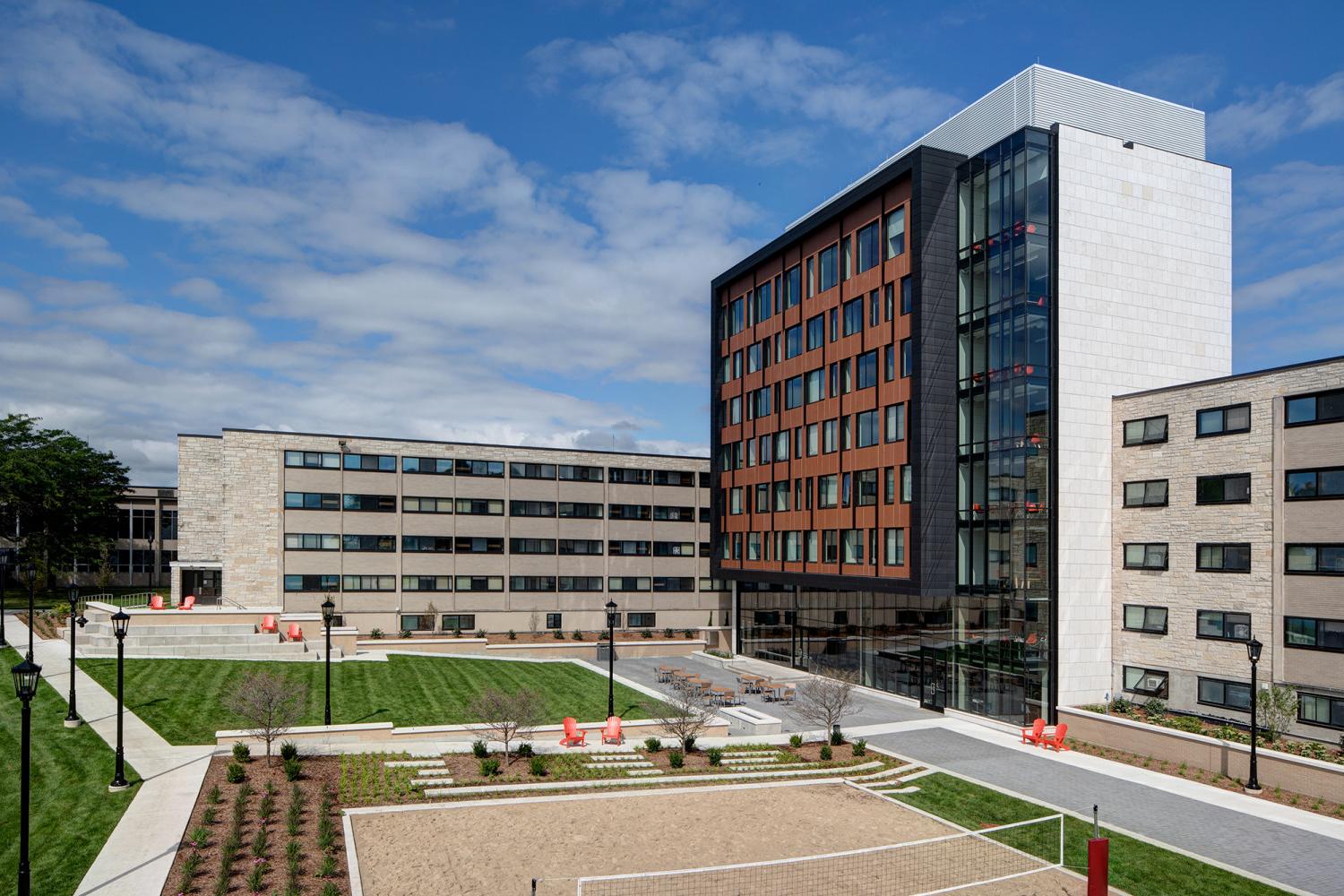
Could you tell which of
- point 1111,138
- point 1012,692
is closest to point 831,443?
point 1012,692

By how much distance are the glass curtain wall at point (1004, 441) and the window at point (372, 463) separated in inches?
1369

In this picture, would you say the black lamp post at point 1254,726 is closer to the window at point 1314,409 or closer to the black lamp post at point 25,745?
the window at point 1314,409

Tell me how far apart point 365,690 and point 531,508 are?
23397 mm

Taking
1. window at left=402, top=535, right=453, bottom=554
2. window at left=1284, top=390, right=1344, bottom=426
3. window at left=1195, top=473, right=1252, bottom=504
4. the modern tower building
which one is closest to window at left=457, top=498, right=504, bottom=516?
window at left=402, top=535, right=453, bottom=554

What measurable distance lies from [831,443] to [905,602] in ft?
28.5

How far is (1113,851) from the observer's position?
Answer: 2175 centimetres

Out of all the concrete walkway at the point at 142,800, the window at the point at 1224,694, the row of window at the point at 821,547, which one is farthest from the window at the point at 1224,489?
the concrete walkway at the point at 142,800

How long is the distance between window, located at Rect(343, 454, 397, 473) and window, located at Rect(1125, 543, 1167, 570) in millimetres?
41150

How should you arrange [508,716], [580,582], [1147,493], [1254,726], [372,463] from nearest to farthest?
[1254,726] < [508,716] < [1147,493] < [372,463] < [580,582]

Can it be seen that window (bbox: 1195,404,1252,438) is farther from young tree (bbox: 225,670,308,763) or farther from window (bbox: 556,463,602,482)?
window (bbox: 556,463,602,482)

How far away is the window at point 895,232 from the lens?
40375 millimetres

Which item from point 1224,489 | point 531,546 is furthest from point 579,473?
point 1224,489

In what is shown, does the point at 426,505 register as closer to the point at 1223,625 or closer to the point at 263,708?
the point at 263,708

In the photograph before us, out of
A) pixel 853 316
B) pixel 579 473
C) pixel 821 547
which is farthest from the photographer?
pixel 579 473
